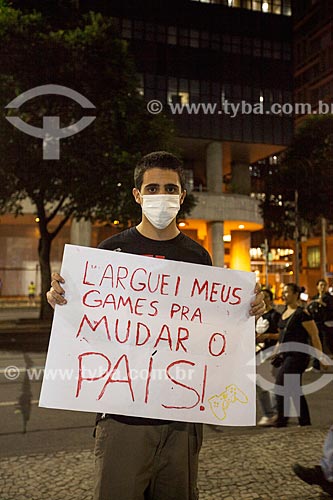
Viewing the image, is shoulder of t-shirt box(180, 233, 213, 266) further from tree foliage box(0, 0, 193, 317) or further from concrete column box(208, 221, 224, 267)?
concrete column box(208, 221, 224, 267)

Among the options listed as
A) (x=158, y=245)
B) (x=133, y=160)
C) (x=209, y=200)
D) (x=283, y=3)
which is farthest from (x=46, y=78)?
(x=283, y=3)

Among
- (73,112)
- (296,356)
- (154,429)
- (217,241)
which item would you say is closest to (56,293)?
(154,429)

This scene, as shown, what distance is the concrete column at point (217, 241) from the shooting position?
37469mm

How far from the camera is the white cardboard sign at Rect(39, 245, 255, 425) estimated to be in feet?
7.68

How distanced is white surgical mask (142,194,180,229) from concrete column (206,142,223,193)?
36.7 metres

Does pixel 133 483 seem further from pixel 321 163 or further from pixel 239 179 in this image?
pixel 239 179

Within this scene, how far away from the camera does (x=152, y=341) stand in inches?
95.7

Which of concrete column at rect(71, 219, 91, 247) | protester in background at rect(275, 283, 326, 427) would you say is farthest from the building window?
protester in background at rect(275, 283, 326, 427)

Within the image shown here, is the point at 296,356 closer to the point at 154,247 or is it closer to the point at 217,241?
the point at 154,247

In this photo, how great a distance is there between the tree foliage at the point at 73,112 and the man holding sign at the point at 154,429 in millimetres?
15706

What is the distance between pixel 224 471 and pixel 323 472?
0.80 m

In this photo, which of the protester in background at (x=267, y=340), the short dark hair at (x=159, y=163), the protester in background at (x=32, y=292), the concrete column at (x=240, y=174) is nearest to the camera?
the short dark hair at (x=159, y=163)

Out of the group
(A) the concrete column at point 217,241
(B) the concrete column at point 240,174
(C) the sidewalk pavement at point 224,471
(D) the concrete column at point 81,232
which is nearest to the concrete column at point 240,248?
(A) the concrete column at point 217,241

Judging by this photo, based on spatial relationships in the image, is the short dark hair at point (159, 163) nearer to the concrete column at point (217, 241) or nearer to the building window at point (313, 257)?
the concrete column at point (217, 241)
